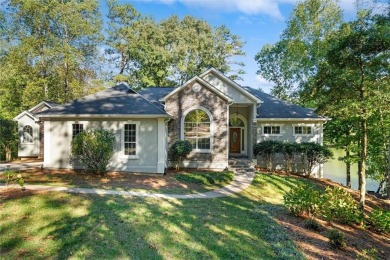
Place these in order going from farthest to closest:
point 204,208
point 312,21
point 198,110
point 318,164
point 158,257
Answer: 1. point 312,21
2. point 318,164
3. point 198,110
4. point 204,208
5. point 158,257

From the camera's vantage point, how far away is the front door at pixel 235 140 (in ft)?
62.9

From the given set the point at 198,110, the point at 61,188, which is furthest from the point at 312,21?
the point at 61,188

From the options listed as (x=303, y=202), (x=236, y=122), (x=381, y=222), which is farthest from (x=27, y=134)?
(x=381, y=222)

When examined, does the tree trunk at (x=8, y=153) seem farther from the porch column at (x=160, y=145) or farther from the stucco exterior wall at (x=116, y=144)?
the porch column at (x=160, y=145)

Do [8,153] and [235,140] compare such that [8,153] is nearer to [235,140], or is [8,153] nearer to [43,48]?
[43,48]

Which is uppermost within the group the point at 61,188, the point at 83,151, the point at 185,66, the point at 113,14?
the point at 113,14

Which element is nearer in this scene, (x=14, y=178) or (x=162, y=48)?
(x=14, y=178)

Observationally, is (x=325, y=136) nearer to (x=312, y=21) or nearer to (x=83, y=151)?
(x=312, y=21)

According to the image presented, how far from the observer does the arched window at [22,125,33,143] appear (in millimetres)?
19328

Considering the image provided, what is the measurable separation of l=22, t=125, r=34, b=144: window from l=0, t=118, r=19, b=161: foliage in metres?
0.89

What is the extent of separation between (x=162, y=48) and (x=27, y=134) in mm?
20520

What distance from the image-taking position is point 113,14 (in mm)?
34781

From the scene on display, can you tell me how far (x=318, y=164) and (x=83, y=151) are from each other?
572 inches

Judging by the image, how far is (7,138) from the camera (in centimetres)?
1948
